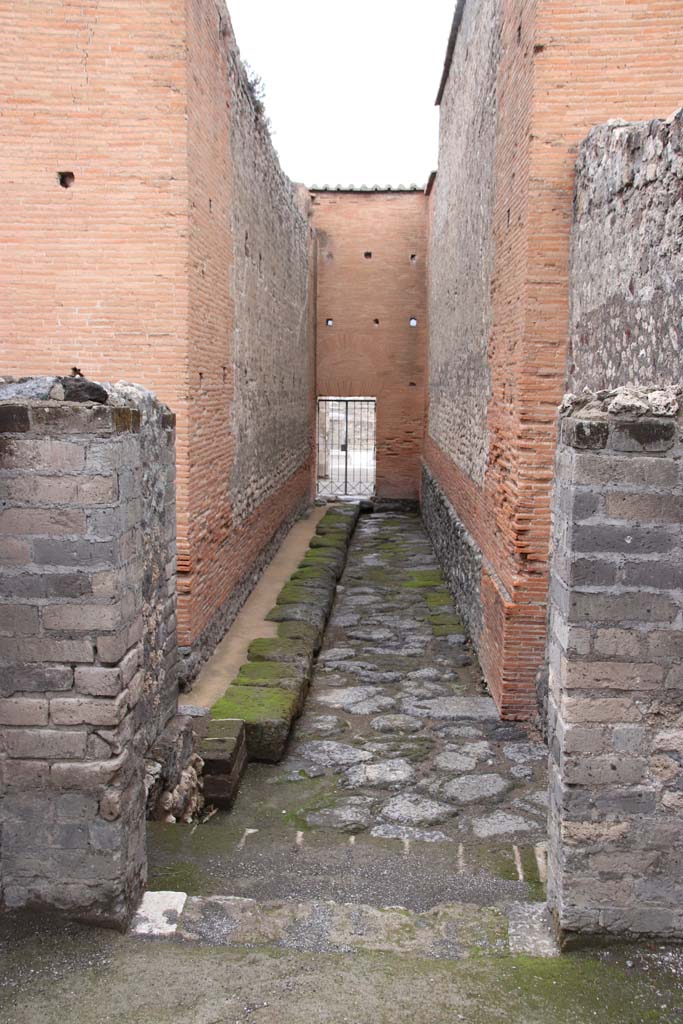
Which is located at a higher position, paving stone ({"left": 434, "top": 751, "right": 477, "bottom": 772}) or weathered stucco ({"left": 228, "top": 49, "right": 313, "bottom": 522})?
weathered stucco ({"left": 228, "top": 49, "right": 313, "bottom": 522})

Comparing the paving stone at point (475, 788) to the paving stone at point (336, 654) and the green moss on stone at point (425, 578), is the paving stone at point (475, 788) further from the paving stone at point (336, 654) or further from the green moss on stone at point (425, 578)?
the green moss on stone at point (425, 578)

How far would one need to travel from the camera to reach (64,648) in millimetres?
3439

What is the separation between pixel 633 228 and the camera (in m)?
4.87

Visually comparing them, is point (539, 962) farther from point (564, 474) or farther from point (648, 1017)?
point (564, 474)

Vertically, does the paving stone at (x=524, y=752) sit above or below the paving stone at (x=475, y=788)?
above

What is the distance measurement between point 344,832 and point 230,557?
4.48 metres

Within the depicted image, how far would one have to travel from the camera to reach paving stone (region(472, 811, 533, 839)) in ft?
17.1

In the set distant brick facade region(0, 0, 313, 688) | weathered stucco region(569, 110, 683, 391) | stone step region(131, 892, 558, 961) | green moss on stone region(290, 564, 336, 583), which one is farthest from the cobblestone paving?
weathered stucco region(569, 110, 683, 391)

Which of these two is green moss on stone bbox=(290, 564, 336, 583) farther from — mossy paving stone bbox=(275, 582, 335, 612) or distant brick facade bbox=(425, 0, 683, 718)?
distant brick facade bbox=(425, 0, 683, 718)

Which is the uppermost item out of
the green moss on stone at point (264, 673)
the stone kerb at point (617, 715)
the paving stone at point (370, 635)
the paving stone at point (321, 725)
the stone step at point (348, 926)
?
the stone kerb at point (617, 715)

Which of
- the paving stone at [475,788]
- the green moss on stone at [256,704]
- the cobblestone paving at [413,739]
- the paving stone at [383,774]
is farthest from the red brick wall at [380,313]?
the paving stone at [475,788]

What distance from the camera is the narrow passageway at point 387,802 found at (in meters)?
4.45

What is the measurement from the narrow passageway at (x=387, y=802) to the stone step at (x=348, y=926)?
16.8 inches

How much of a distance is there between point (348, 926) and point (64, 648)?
172 cm
